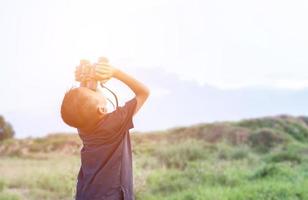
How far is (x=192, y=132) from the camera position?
70.9 feet

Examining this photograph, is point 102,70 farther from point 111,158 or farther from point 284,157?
point 284,157

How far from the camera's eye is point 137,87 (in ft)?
9.22

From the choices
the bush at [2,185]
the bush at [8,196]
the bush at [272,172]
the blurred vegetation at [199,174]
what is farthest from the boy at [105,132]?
the bush at [272,172]

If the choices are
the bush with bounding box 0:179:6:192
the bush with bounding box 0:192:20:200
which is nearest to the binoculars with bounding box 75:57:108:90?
the bush with bounding box 0:192:20:200

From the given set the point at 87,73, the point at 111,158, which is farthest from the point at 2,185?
the point at 87,73

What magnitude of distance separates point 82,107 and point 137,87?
256mm

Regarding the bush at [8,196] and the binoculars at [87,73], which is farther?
the bush at [8,196]

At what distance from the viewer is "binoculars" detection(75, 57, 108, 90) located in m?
2.71

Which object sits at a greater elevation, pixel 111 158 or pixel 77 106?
pixel 77 106

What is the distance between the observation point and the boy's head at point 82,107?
273cm

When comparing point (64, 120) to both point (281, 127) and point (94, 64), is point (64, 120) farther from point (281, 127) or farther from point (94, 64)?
point (281, 127)

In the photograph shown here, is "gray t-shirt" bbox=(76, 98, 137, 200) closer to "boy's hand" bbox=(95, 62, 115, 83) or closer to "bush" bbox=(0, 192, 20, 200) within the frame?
"boy's hand" bbox=(95, 62, 115, 83)

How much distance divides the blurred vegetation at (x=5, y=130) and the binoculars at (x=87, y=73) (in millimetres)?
22892

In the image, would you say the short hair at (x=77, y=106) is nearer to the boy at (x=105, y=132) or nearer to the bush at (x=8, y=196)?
the boy at (x=105, y=132)
